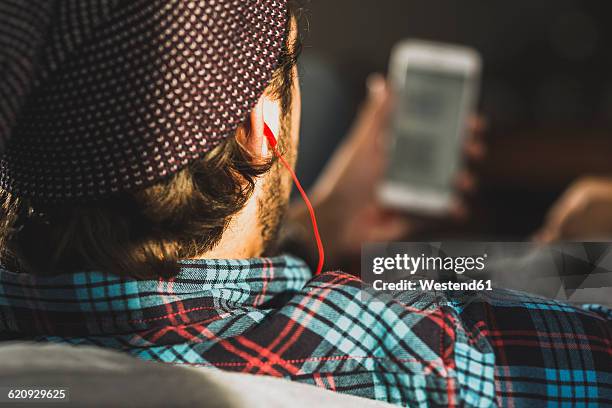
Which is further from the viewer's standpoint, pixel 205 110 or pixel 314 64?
pixel 314 64

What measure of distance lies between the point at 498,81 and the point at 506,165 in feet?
0.96

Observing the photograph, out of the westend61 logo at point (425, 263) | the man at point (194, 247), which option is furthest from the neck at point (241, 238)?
the westend61 logo at point (425, 263)

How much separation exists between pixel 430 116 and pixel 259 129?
844 mm

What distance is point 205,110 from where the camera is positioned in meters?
0.35

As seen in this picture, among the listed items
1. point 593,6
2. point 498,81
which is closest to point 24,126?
point 498,81

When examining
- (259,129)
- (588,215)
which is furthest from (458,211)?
(259,129)

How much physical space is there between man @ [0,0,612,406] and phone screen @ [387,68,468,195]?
769 mm

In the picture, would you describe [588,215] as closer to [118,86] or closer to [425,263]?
[425,263]

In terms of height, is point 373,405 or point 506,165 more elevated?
point 373,405

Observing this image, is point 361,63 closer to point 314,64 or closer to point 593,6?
point 314,64

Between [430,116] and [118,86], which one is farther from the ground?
[118,86]

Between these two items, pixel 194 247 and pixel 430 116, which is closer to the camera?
pixel 194 247

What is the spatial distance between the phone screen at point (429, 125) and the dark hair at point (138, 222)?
2.66 ft

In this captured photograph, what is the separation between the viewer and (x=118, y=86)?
33cm
